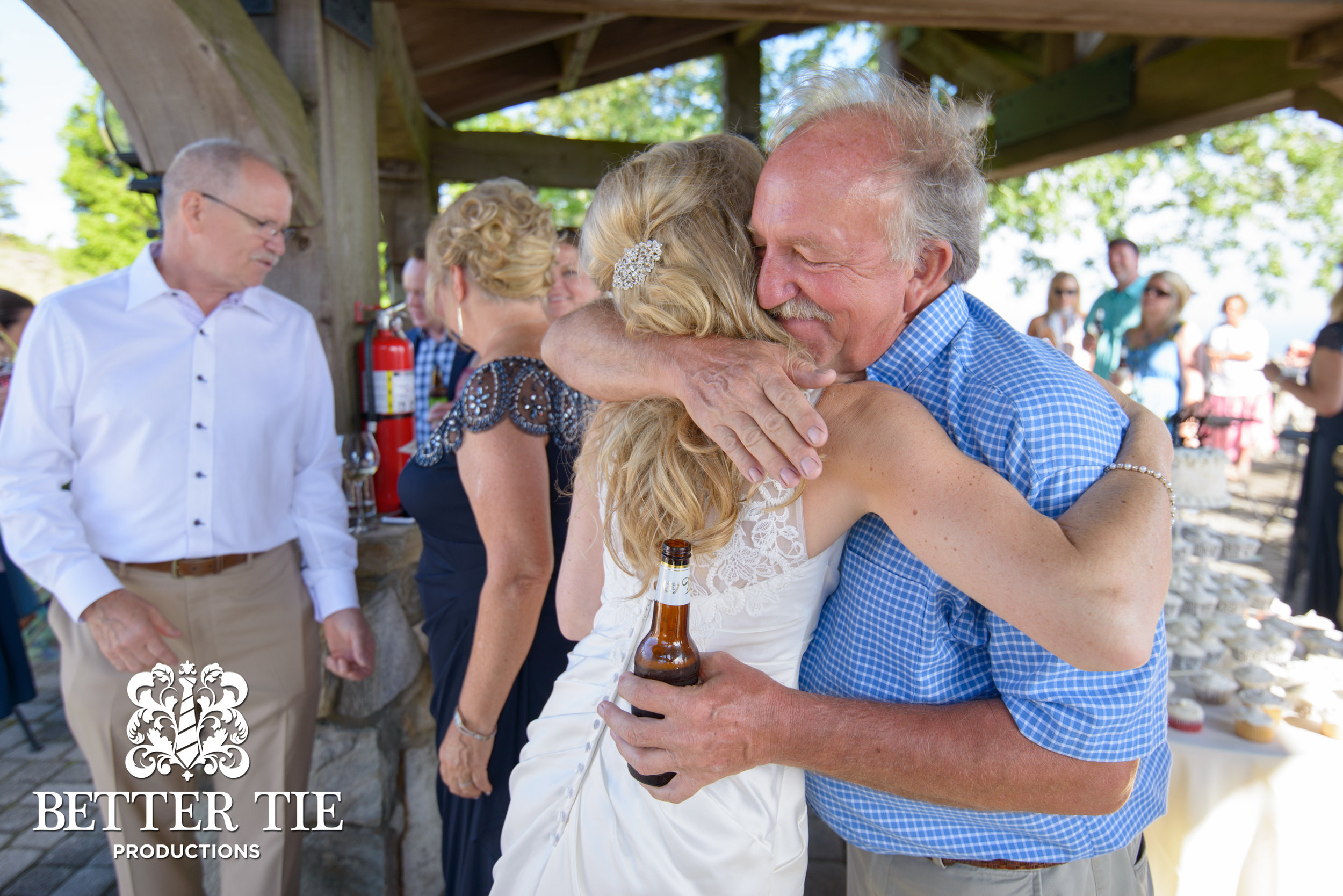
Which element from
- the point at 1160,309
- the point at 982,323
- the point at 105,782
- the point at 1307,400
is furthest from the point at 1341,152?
the point at 105,782

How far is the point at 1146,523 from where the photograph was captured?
890 millimetres

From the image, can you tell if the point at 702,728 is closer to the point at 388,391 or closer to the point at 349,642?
the point at 349,642

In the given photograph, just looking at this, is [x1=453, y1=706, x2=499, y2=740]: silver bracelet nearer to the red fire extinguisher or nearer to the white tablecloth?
the red fire extinguisher

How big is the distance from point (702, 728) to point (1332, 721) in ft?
5.70

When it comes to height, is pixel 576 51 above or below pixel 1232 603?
above

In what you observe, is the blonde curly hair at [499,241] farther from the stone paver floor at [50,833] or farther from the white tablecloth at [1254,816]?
the stone paver floor at [50,833]

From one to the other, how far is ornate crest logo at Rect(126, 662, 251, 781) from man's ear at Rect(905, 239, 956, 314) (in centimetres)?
203

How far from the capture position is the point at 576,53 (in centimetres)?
616

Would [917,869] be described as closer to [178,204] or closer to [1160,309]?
[178,204]

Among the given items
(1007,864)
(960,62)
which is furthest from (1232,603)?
(960,62)

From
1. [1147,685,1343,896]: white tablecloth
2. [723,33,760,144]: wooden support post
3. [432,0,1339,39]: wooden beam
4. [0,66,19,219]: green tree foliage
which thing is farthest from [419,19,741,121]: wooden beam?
[0,66,19,219]: green tree foliage

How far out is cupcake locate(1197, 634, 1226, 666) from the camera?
2.06 meters

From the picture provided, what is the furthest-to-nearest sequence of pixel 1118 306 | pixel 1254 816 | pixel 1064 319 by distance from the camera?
pixel 1064 319
pixel 1118 306
pixel 1254 816

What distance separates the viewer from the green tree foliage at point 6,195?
12.8m
